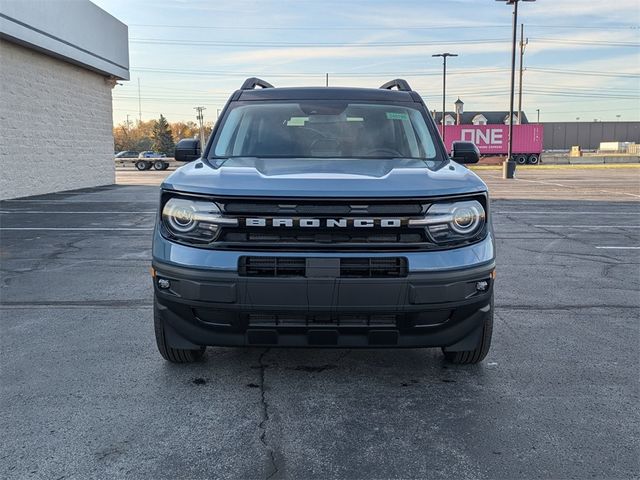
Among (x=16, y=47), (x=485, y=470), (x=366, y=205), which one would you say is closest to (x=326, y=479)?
(x=485, y=470)

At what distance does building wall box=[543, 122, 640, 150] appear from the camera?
94.8 metres

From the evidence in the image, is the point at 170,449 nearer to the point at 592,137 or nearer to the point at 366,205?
the point at 366,205

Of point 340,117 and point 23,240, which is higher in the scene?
point 340,117

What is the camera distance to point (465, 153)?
471 centimetres

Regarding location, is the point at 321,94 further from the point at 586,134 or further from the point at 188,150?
the point at 586,134

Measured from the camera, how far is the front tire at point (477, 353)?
11.8ft

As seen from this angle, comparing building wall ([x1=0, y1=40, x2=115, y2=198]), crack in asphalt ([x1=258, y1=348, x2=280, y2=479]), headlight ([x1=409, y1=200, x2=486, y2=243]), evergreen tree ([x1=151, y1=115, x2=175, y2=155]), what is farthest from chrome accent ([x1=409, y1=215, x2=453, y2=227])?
evergreen tree ([x1=151, y1=115, x2=175, y2=155])

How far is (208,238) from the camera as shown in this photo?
3162mm

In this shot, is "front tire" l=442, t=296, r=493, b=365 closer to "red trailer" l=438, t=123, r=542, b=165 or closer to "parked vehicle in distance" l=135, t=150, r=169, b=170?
"parked vehicle in distance" l=135, t=150, r=169, b=170

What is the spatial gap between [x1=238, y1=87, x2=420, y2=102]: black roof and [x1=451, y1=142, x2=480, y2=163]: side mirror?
1.82 ft

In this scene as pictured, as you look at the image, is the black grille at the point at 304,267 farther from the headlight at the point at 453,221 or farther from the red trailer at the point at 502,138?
the red trailer at the point at 502,138

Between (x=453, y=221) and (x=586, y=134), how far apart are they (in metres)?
104

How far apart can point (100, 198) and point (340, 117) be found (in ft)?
48.2

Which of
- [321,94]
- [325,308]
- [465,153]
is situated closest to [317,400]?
[325,308]
